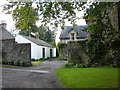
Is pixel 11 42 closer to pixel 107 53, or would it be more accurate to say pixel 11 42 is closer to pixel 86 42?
pixel 86 42

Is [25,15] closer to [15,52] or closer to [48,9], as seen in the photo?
[48,9]

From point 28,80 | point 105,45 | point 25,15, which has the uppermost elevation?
point 25,15

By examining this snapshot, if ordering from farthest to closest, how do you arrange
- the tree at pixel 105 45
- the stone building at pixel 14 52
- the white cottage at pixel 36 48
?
the white cottage at pixel 36 48
the stone building at pixel 14 52
the tree at pixel 105 45

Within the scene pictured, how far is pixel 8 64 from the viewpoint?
28.9 metres

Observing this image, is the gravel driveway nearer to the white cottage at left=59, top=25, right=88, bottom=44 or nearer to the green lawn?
the green lawn

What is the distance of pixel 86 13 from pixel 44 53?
35.7 metres

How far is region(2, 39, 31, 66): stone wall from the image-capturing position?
2916cm

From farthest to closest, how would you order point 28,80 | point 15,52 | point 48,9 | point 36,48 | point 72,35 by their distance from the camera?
point 72,35 → point 36,48 → point 15,52 → point 28,80 → point 48,9

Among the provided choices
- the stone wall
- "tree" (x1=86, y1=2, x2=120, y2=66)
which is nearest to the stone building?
the stone wall

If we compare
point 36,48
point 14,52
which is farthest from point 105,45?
point 36,48

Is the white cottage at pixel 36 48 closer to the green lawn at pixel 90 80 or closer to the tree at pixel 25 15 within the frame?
the green lawn at pixel 90 80

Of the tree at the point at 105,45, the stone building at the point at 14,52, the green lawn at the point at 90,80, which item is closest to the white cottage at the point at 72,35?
the stone building at the point at 14,52

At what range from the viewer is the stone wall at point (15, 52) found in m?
29.2

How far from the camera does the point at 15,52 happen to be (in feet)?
98.7
